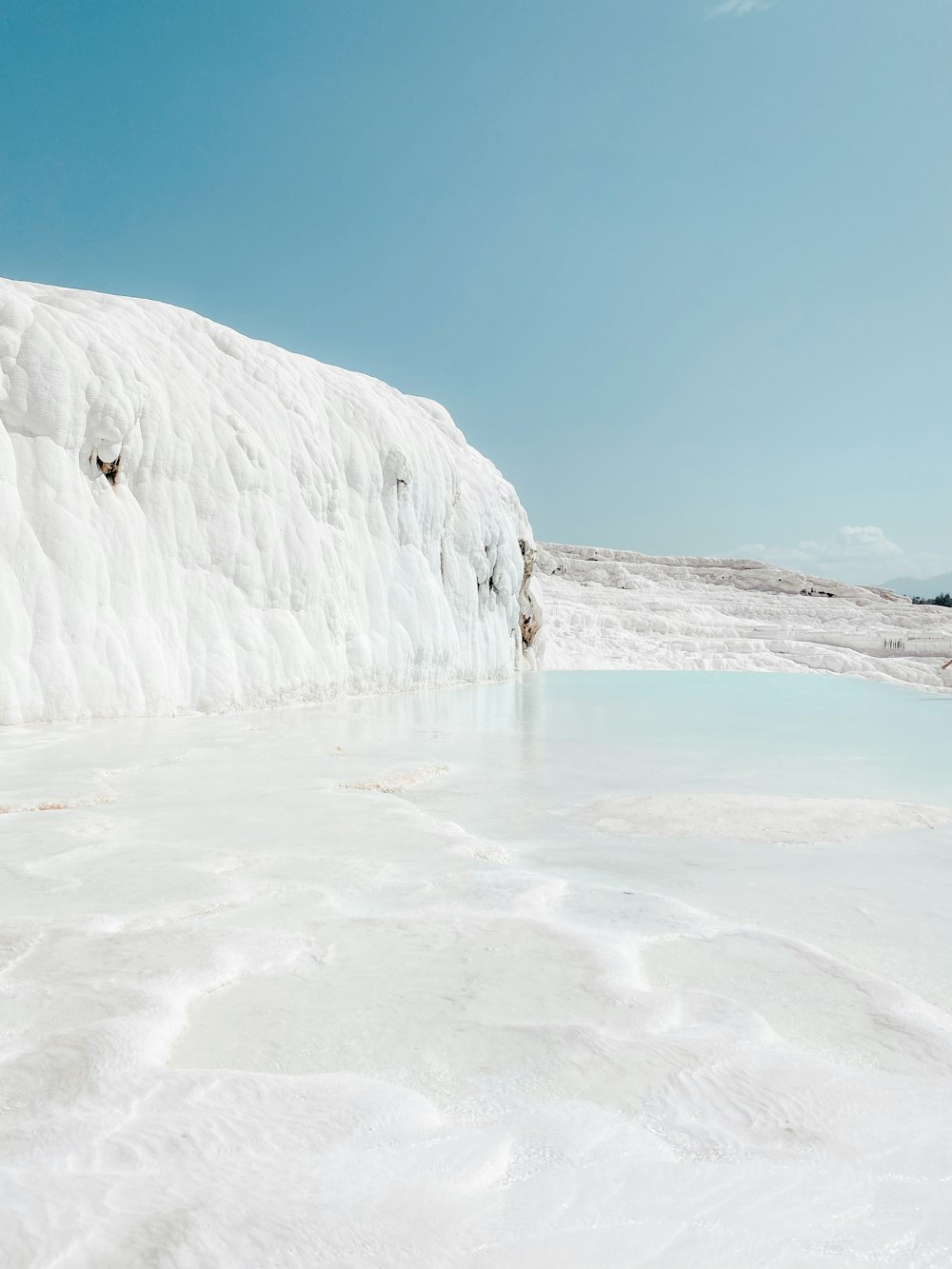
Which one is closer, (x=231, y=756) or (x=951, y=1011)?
(x=951, y=1011)

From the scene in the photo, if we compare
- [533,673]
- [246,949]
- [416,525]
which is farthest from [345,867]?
[533,673]

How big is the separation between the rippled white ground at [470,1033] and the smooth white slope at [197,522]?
355 cm

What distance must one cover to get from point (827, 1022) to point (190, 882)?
72.9 inches

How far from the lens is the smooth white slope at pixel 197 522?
7.08m

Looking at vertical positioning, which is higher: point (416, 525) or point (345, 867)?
point (416, 525)

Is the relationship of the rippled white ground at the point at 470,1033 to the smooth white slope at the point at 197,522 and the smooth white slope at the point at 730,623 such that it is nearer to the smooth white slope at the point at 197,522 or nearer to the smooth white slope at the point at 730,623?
the smooth white slope at the point at 197,522

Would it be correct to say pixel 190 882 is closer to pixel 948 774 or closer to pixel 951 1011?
pixel 951 1011

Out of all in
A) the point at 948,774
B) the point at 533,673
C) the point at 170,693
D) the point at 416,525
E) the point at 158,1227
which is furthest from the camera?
the point at 533,673

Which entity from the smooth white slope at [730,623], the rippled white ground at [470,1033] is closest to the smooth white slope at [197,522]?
the rippled white ground at [470,1033]

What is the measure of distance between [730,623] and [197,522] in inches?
953

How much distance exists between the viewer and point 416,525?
13.0 metres

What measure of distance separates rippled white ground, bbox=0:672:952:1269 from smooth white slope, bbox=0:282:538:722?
3.55 metres

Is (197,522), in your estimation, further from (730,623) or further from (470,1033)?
(730,623)

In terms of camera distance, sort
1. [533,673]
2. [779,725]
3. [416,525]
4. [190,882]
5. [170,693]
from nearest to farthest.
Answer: [190,882], [170,693], [779,725], [416,525], [533,673]
